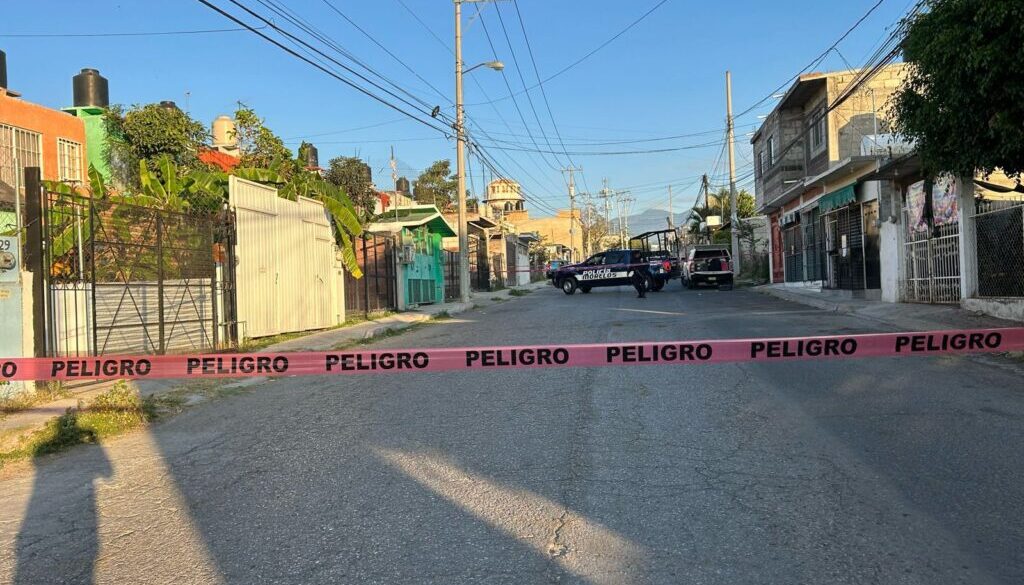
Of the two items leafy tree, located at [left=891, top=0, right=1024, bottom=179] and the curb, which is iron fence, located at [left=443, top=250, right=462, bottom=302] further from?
leafy tree, located at [left=891, top=0, right=1024, bottom=179]

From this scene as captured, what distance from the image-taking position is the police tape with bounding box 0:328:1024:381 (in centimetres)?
658

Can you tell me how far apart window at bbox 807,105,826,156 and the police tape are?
22.5 meters

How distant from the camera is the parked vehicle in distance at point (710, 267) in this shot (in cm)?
3105

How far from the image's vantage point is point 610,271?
31.7 metres

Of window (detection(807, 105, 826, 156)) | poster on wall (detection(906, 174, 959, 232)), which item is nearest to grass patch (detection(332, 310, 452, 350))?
poster on wall (detection(906, 174, 959, 232))

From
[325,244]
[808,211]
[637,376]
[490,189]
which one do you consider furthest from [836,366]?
[490,189]

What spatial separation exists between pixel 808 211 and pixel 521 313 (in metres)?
13.8

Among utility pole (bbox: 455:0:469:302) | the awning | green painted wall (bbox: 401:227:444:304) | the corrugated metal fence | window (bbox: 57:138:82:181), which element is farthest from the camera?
utility pole (bbox: 455:0:469:302)

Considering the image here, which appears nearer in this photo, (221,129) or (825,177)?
(825,177)

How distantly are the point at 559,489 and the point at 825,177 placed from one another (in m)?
21.7

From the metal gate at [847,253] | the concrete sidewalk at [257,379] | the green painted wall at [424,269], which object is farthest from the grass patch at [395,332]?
the metal gate at [847,253]

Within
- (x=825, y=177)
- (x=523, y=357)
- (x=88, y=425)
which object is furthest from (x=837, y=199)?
(x=88, y=425)

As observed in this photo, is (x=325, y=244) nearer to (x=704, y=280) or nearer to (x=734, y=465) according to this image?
(x=734, y=465)

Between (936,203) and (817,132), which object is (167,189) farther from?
(817,132)
